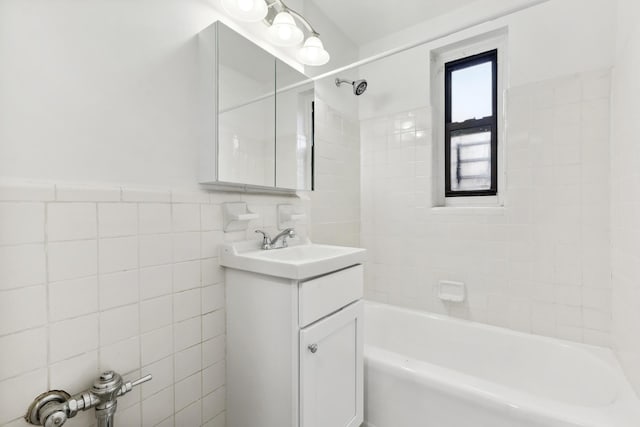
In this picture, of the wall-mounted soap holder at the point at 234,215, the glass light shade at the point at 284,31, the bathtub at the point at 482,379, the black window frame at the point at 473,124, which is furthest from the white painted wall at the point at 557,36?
the bathtub at the point at 482,379

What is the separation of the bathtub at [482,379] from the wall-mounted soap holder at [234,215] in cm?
88

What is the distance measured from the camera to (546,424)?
3.27ft

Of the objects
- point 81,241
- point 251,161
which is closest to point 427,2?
point 251,161

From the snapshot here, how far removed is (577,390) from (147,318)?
6.58ft

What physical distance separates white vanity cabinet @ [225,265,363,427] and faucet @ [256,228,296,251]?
217 mm

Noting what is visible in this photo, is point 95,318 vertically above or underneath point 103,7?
underneath

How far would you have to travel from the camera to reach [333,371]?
3.78ft

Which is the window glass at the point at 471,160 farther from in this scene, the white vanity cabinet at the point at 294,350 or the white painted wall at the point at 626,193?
the white vanity cabinet at the point at 294,350

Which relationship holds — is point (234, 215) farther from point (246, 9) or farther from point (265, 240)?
point (246, 9)

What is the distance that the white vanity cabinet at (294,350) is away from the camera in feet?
3.29

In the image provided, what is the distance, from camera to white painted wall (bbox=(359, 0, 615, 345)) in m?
1.53

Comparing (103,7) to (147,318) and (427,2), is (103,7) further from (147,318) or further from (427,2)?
(427,2)

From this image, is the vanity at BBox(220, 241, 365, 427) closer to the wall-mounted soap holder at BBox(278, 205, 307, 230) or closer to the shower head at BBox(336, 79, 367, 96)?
the wall-mounted soap holder at BBox(278, 205, 307, 230)

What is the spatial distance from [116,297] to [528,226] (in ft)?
6.73
